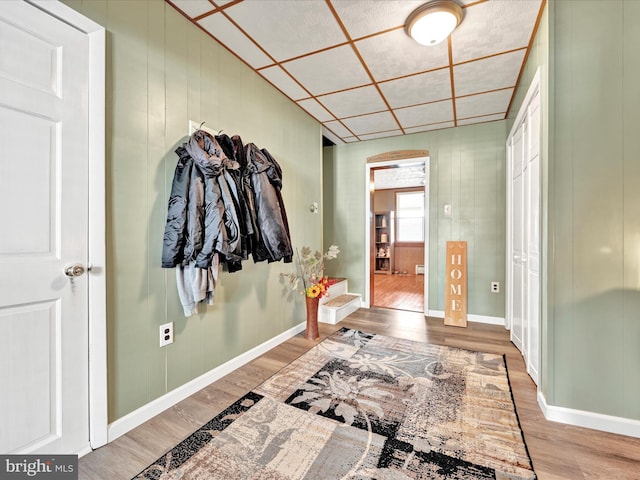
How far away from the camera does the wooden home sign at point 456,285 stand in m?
3.38

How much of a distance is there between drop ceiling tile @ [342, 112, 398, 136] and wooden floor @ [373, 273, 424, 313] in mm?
2475

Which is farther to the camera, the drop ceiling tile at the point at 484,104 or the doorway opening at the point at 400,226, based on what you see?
the doorway opening at the point at 400,226

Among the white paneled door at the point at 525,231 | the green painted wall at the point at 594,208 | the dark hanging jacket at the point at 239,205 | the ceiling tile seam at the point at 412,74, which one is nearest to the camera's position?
the green painted wall at the point at 594,208

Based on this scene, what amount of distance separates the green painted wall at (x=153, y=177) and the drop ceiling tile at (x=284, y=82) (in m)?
0.19

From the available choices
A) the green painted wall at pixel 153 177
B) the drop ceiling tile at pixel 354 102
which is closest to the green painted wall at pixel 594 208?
the drop ceiling tile at pixel 354 102

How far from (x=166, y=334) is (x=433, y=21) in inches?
98.2

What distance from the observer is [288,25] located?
1.85 meters

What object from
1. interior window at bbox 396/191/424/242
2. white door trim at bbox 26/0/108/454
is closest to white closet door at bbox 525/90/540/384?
white door trim at bbox 26/0/108/454

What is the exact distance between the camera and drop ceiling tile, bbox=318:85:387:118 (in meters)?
2.72

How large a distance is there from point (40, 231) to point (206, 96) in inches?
51.3

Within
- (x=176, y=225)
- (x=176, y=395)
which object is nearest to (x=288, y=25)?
(x=176, y=225)

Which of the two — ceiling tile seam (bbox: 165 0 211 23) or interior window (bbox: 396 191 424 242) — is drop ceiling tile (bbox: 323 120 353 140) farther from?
interior window (bbox: 396 191 424 242)

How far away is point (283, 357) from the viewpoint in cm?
245

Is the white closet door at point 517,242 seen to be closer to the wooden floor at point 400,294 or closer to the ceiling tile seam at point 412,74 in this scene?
the ceiling tile seam at point 412,74
